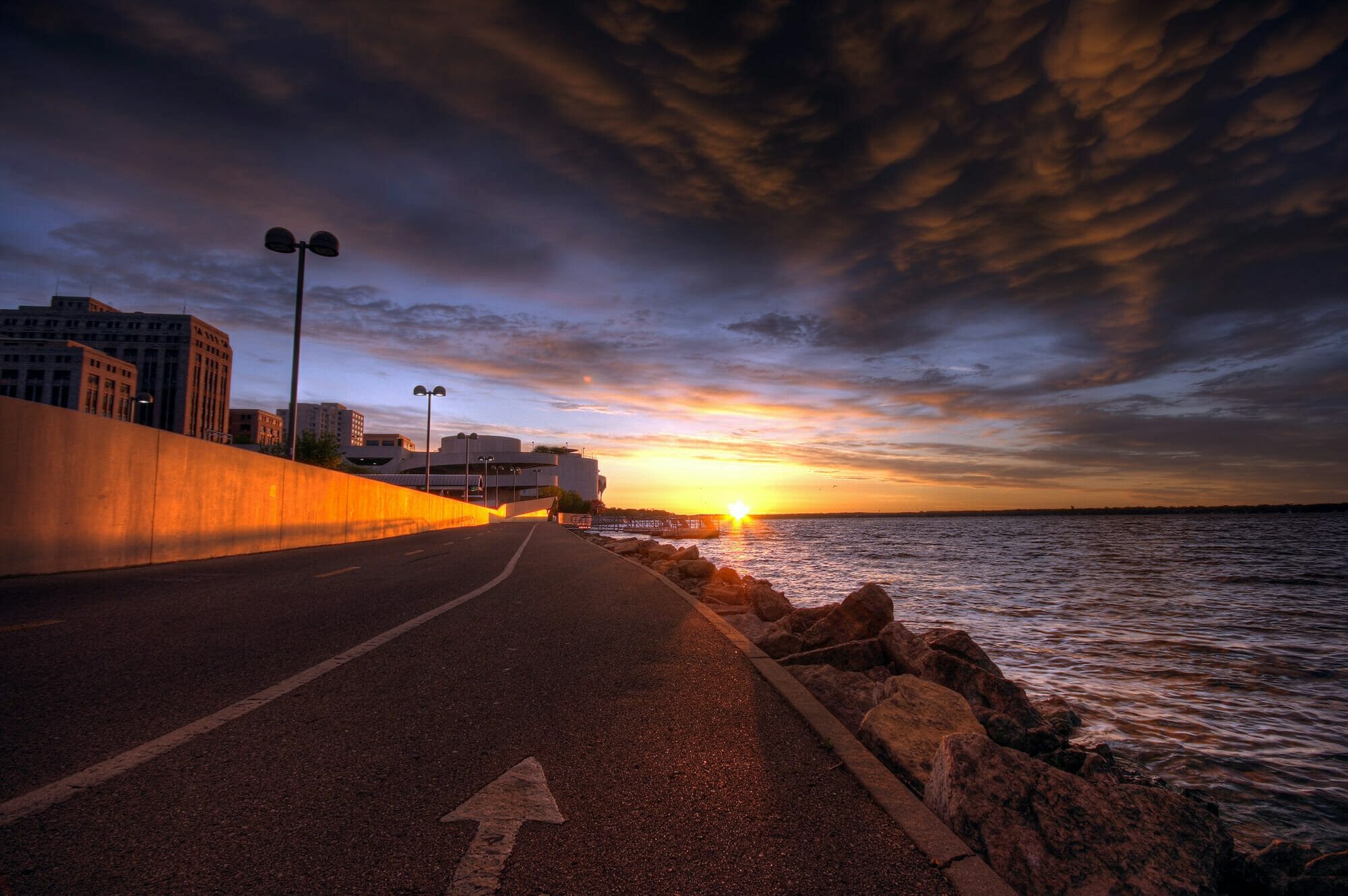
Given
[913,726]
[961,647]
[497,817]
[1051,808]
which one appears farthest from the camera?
[961,647]

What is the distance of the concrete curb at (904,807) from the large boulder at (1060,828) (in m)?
0.18

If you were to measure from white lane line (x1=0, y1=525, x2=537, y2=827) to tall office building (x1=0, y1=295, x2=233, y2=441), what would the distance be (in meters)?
175

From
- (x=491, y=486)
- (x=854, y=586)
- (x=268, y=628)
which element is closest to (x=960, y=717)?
(x=268, y=628)

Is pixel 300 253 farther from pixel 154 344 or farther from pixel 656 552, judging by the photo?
pixel 154 344

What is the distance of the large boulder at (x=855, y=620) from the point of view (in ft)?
30.8

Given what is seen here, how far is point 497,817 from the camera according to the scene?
2711 mm

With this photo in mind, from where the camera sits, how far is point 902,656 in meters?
8.14

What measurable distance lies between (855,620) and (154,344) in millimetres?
191944

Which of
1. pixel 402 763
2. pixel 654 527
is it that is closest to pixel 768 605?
pixel 402 763

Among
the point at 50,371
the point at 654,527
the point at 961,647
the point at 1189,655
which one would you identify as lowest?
the point at 654,527

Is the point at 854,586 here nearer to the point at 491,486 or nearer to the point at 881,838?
the point at 881,838

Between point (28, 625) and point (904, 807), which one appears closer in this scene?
point (904, 807)

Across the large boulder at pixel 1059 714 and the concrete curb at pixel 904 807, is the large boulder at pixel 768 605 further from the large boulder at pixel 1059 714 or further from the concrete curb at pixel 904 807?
the concrete curb at pixel 904 807

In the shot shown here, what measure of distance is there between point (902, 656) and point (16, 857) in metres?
7.79
